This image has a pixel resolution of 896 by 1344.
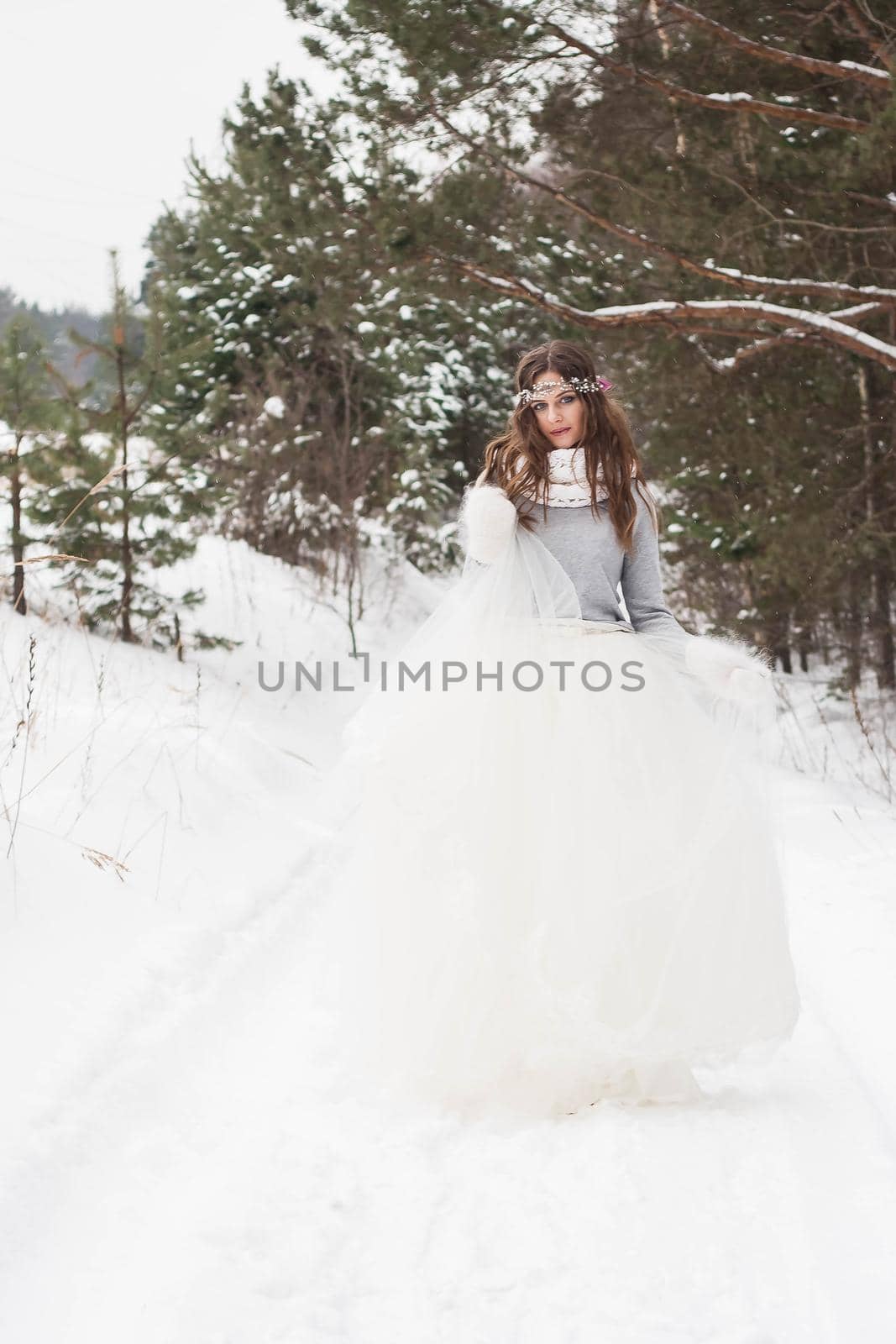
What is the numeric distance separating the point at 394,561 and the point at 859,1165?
45.1 ft

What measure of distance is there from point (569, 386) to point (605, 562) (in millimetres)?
548

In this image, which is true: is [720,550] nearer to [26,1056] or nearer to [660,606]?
[660,606]

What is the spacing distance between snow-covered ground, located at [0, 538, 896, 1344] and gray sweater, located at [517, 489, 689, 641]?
4.33ft

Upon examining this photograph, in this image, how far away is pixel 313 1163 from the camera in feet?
7.66

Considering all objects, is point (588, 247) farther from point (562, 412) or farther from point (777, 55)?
point (562, 412)

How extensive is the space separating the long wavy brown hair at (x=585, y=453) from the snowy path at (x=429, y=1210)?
5.29 feet

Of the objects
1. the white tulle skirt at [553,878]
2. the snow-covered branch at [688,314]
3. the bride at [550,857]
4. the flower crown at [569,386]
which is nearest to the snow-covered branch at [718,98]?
the snow-covered branch at [688,314]

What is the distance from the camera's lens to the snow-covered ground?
1798 mm

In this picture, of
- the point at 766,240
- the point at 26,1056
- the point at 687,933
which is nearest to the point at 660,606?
the point at 687,933

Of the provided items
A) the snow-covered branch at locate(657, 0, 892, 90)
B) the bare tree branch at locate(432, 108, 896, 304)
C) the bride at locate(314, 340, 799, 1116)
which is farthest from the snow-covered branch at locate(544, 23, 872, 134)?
the bride at locate(314, 340, 799, 1116)

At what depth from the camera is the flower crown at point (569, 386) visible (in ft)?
10.3

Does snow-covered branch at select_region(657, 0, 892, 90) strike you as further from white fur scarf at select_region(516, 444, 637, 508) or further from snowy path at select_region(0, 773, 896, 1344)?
snowy path at select_region(0, 773, 896, 1344)

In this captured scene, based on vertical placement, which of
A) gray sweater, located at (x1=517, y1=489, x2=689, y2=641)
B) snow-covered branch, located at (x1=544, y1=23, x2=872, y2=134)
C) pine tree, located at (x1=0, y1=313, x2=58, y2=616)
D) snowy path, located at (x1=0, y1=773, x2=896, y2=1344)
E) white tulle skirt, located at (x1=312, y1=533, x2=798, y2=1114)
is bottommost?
snowy path, located at (x1=0, y1=773, x2=896, y2=1344)

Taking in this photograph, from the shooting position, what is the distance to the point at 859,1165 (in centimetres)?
227
